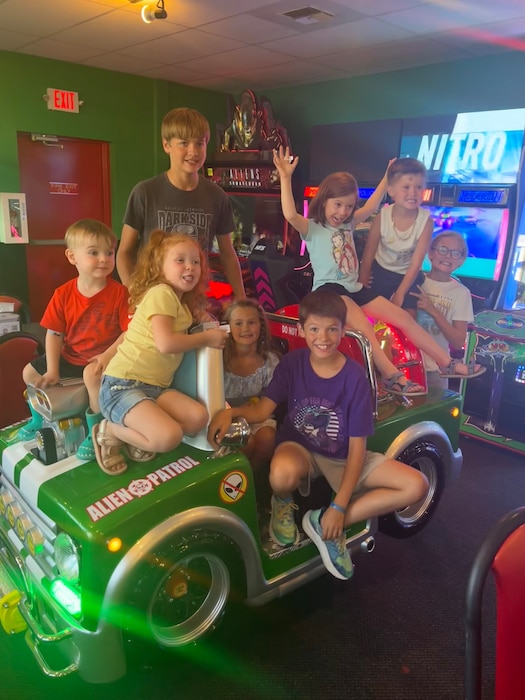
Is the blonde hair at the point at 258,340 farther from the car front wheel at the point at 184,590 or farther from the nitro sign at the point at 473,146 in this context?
the nitro sign at the point at 473,146

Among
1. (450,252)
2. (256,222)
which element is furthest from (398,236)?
(256,222)

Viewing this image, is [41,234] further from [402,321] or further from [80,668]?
[80,668]

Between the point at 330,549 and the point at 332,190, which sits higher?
the point at 332,190

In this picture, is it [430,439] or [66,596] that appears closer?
[66,596]

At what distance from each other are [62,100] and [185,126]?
14.7ft

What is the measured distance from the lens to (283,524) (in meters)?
2.29

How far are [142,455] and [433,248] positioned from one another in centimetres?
309

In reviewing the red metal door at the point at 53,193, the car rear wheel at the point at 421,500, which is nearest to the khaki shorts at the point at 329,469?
the car rear wheel at the point at 421,500

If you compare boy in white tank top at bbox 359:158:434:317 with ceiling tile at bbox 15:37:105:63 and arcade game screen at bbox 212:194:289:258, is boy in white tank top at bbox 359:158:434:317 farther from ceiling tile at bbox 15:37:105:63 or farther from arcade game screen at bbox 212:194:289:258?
ceiling tile at bbox 15:37:105:63

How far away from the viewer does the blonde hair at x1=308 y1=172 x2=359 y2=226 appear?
304cm

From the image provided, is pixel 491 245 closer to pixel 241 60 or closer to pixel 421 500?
pixel 421 500

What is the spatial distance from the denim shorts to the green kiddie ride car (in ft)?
0.53

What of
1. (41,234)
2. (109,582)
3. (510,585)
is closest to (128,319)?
(109,582)

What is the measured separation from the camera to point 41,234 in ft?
21.4
